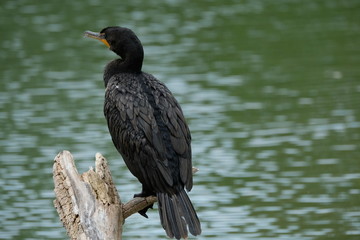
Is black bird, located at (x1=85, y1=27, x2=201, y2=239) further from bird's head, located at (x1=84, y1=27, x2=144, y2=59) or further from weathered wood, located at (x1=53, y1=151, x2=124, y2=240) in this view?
weathered wood, located at (x1=53, y1=151, x2=124, y2=240)

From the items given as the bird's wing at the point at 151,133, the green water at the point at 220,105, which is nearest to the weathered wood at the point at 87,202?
the bird's wing at the point at 151,133

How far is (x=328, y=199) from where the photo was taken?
30.9 feet

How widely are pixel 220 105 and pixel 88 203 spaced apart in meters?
6.80

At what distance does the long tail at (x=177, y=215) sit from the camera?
226 inches

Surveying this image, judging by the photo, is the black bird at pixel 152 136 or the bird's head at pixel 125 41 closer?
the black bird at pixel 152 136

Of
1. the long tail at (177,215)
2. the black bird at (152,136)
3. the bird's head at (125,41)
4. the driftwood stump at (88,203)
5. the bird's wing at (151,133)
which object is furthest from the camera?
the bird's head at (125,41)

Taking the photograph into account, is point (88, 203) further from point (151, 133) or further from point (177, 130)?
point (177, 130)

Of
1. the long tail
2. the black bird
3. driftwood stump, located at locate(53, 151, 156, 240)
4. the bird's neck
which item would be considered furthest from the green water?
driftwood stump, located at locate(53, 151, 156, 240)

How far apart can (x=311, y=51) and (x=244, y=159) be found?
4.84 m

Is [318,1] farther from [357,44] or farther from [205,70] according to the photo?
[205,70]

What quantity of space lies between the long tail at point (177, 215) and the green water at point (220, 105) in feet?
9.05

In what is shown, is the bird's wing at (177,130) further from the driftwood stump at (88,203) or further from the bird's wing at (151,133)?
the driftwood stump at (88,203)

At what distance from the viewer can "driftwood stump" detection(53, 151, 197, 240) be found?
5.61m

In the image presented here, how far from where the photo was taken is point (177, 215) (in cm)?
583
